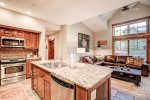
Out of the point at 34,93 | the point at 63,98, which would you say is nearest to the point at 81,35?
the point at 34,93

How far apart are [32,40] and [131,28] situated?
6.41 m

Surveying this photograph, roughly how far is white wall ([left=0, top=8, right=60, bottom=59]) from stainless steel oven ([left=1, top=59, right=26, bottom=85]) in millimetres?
1160

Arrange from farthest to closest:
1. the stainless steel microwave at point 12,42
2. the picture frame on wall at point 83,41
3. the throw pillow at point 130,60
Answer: the picture frame on wall at point 83,41 < the throw pillow at point 130,60 < the stainless steel microwave at point 12,42

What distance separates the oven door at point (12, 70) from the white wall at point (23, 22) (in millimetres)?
1168

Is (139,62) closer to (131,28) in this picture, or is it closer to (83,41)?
(131,28)

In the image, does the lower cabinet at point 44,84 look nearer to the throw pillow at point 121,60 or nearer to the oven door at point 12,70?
the oven door at point 12,70

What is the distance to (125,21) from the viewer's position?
20.6ft

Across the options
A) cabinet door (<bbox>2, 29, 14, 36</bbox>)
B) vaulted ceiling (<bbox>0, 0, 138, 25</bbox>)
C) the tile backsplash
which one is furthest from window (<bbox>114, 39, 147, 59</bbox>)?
cabinet door (<bbox>2, 29, 14, 36</bbox>)

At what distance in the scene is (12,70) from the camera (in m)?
3.54

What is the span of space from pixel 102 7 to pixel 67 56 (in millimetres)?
3468

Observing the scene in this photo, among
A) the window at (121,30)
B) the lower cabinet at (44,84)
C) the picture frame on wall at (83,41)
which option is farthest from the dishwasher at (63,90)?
the window at (121,30)

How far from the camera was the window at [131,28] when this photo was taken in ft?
18.6

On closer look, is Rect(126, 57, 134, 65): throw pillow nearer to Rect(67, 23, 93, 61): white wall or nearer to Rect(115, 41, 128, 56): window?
Rect(115, 41, 128, 56): window

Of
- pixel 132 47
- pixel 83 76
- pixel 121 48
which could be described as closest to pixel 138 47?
pixel 132 47
